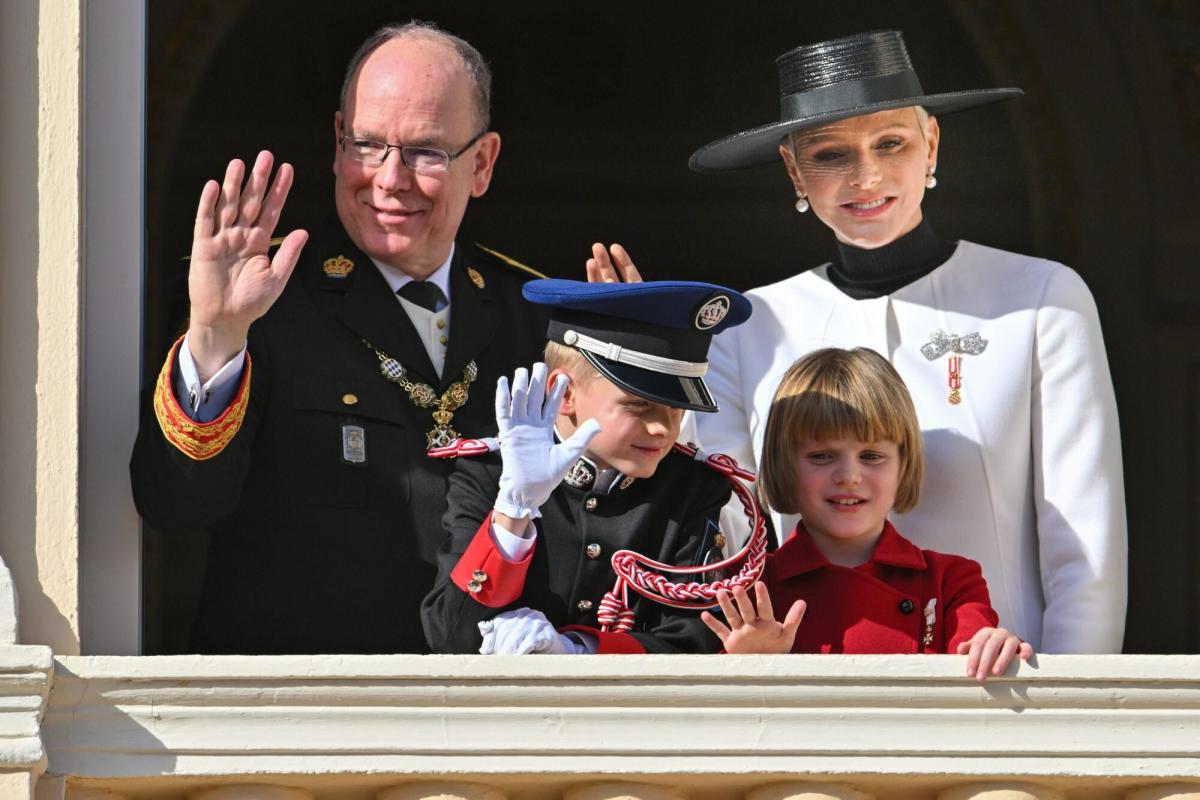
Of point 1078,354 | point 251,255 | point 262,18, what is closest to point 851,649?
point 1078,354

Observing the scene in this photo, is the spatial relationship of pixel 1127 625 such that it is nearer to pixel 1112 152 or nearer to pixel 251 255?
pixel 1112 152

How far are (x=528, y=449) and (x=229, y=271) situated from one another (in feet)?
2.03

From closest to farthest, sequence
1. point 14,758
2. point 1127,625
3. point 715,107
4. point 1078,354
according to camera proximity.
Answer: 1. point 14,758
2. point 1078,354
3. point 1127,625
4. point 715,107

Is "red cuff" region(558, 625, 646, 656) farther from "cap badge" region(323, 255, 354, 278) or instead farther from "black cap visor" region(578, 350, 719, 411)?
"cap badge" region(323, 255, 354, 278)

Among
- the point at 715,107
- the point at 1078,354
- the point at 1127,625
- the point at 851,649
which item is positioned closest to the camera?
the point at 851,649

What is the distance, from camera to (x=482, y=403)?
5656 millimetres

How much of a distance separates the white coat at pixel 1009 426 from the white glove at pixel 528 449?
35.2 inches

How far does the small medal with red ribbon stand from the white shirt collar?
3.38 feet

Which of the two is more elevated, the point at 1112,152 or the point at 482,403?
the point at 1112,152

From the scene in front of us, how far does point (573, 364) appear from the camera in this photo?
525cm

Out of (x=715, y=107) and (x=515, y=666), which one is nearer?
(x=515, y=666)

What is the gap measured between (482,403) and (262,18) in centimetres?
144

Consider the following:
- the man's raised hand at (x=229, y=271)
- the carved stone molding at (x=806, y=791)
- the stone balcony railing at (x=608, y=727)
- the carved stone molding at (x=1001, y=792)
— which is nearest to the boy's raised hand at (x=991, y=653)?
the stone balcony railing at (x=608, y=727)

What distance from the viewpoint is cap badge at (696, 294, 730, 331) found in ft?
17.4
